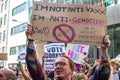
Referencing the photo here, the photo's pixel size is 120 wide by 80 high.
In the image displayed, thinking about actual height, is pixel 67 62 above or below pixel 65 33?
below

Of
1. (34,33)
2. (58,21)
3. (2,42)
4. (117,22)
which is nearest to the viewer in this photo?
(34,33)

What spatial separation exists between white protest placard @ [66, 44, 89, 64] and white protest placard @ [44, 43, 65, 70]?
328 mm

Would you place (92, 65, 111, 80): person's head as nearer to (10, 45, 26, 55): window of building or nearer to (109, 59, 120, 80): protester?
(109, 59, 120, 80): protester

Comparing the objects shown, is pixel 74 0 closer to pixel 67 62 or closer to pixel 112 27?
pixel 112 27

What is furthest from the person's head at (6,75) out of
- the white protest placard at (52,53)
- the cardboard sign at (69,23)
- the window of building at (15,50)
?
the window of building at (15,50)

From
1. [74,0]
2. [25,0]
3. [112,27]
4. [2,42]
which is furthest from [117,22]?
[2,42]

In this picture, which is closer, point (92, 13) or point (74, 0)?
point (92, 13)

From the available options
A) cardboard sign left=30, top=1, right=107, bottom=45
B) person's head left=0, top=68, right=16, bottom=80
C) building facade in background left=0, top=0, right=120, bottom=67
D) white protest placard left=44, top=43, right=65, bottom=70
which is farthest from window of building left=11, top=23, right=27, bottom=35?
person's head left=0, top=68, right=16, bottom=80

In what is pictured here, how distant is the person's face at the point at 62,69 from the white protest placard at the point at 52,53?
4.08 m

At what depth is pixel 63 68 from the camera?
3.76 meters

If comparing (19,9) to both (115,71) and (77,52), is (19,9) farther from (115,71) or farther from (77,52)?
(115,71)

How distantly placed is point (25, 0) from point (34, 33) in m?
41.2

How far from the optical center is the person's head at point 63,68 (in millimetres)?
3688

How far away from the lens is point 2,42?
5338 centimetres
